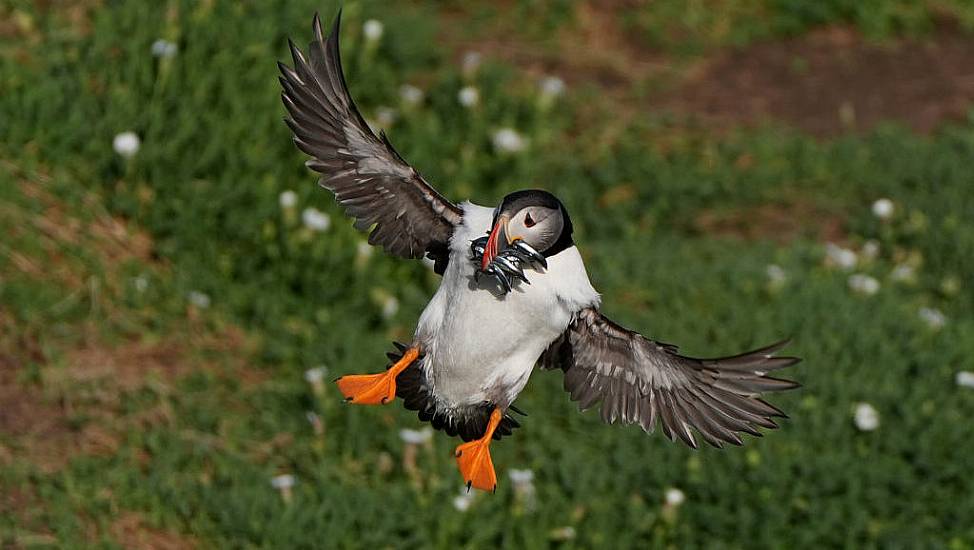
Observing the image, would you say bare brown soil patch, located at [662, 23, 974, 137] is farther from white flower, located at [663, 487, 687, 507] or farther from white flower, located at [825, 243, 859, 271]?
white flower, located at [663, 487, 687, 507]

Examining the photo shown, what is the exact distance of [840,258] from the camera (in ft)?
24.8

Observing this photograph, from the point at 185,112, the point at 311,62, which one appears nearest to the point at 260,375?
the point at 185,112

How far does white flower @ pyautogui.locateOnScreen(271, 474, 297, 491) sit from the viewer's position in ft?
17.7

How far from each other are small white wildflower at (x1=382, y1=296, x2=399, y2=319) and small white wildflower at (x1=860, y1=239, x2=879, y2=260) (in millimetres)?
2911

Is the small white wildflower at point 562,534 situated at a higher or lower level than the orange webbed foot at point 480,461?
lower

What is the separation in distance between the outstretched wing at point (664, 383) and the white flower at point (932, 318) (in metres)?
3.66

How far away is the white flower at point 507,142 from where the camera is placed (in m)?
7.41

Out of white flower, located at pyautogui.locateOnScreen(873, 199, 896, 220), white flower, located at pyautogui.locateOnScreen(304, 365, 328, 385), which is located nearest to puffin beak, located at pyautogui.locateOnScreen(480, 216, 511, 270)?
white flower, located at pyautogui.locateOnScreen(304, 365, 328, 385)

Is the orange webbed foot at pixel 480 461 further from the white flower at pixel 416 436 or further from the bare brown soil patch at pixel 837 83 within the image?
the bare brown soil patch at pixel 837 83

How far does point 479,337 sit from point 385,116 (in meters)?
4.55

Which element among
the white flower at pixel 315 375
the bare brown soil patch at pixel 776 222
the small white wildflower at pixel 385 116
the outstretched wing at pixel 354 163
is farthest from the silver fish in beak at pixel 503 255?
the bare brown soil patch at pixel 776 222

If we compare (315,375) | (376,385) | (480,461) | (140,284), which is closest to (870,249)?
(315,375)

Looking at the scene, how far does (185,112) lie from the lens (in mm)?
6672

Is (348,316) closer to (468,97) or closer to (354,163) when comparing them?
(468,97)
